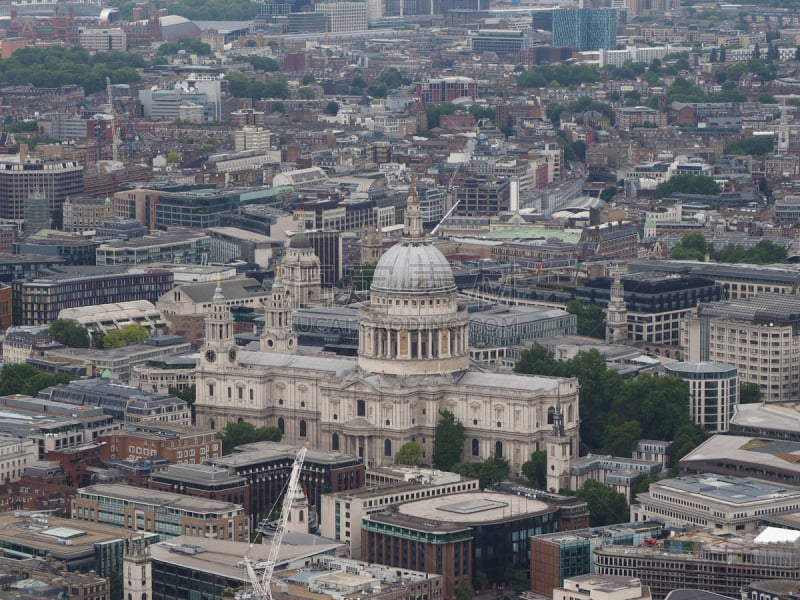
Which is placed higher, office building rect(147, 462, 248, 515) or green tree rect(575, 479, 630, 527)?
office building rect(147, 462, 248, 515)

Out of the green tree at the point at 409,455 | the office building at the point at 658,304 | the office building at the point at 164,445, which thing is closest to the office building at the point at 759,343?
the office building at the point at 658,304

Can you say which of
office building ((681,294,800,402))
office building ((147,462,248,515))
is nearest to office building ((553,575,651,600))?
office building ((147,462,248,515))

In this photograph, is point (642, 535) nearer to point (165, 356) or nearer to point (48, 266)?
point (165, 356)

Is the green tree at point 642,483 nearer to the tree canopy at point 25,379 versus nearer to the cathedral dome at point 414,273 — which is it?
the cathedral dome at point 414,273

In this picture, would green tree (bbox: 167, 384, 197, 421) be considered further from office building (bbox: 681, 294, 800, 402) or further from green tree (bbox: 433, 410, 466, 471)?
office building (bbox: 681, 294, 800, 402)

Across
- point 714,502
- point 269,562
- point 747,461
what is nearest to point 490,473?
point 747,461
